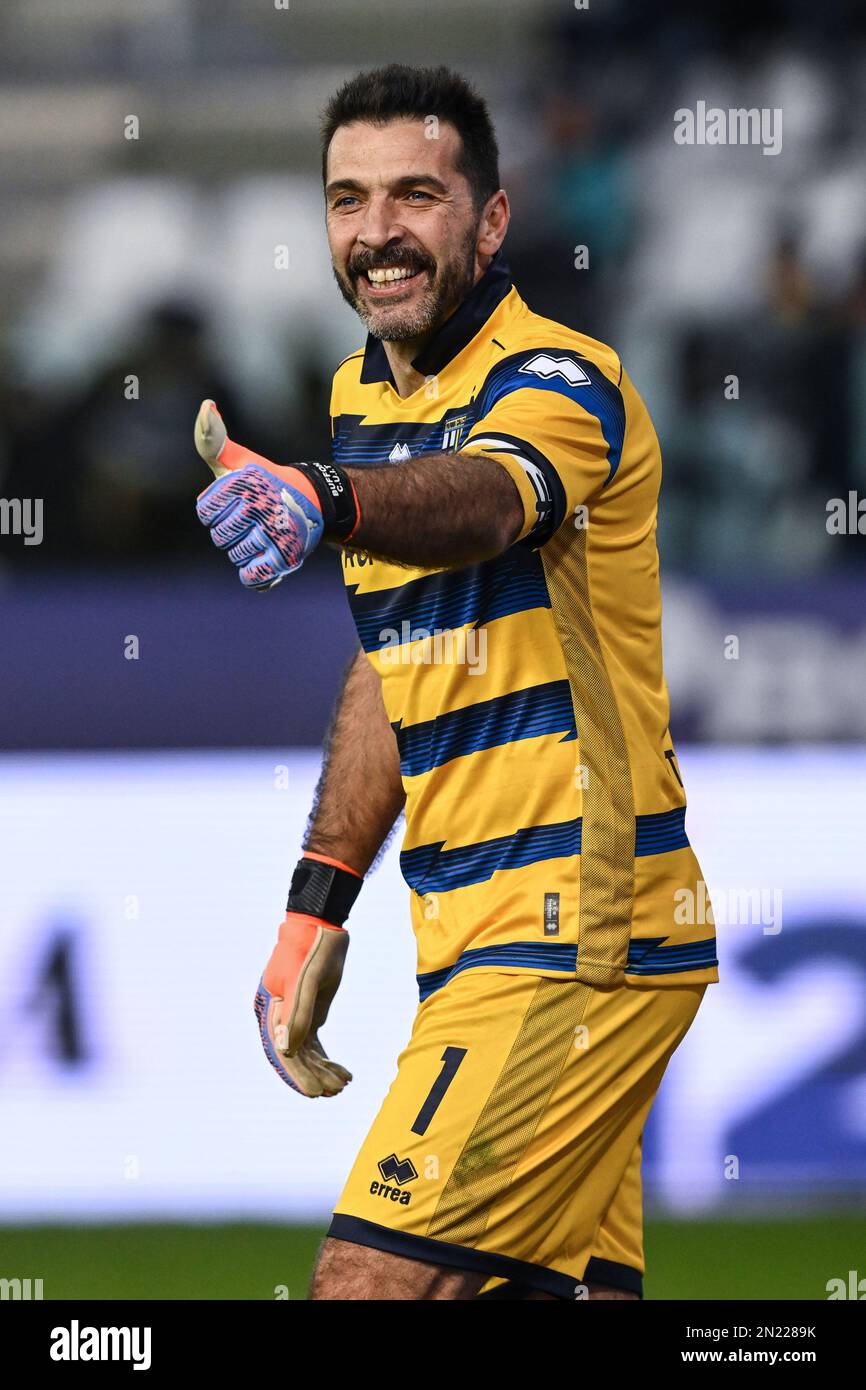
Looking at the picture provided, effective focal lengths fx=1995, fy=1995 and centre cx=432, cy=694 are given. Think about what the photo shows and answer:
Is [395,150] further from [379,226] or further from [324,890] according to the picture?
[324,890]

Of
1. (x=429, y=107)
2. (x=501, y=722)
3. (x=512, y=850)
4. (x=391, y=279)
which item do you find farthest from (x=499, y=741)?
(x=429, y=107)

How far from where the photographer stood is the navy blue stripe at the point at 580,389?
8.94 feet

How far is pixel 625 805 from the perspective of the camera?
280cm

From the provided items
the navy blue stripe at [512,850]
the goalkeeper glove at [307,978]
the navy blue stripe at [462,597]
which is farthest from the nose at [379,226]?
the goalkeeper glove at [307,978]

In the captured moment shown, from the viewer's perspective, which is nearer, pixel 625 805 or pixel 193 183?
pixel 625 805

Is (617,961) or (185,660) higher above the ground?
(185,660)

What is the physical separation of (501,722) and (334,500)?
0.60 meters

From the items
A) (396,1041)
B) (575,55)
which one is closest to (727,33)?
(575,55)

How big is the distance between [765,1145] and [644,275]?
2.90 metres

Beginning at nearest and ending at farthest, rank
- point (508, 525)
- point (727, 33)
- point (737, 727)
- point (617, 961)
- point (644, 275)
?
point (508, 525) → point (617, 961) → point (737, 727) → point (644, 275) → point (727, 33)

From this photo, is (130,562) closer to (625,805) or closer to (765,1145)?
(765,1145)

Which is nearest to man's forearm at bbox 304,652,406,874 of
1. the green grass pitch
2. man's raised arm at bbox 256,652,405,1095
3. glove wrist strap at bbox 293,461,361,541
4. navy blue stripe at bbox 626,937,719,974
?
Answer: man's raised arm at bbox 256,652,405,1095

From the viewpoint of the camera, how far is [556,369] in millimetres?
2758

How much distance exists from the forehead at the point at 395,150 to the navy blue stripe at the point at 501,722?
32.2 inches
